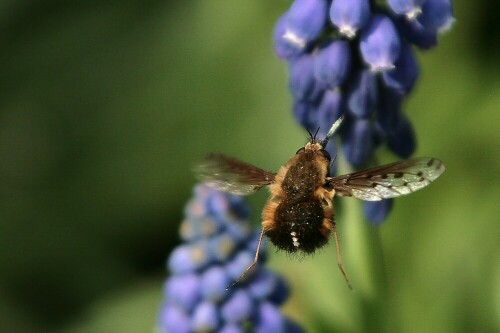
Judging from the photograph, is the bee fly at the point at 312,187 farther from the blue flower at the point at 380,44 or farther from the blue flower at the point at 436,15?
the blue flower at the point at 436,15

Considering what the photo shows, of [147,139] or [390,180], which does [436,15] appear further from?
[147,139]

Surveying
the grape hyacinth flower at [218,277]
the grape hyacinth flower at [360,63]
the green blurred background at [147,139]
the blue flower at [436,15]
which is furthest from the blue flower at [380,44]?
the green blurred background at [147,139]

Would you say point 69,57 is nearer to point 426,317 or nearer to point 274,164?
point 274,164

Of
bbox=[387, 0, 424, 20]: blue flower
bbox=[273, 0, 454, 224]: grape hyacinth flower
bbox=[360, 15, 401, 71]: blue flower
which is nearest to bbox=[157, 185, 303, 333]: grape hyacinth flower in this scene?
bbox=[273, 0, 454, 224]: grape hyacinth flower

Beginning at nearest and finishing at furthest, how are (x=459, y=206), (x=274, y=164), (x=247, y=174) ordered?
(x=247, y=174), (x=459, y=206), (x=274, y=164)

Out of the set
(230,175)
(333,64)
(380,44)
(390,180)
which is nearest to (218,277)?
(230,175)

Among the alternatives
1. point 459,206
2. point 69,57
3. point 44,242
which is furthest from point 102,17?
point 459,206
